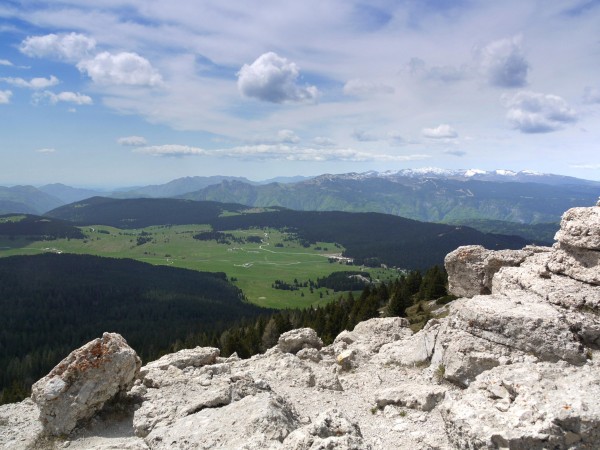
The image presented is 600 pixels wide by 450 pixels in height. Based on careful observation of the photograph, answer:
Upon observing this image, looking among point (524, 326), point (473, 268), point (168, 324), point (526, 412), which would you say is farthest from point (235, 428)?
point (168, 324)

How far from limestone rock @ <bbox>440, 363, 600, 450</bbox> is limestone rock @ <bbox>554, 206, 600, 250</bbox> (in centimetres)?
1058

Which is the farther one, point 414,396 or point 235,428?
point 414,396

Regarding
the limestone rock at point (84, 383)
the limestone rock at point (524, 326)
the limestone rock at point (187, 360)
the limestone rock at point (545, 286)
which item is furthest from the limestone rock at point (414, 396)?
the limestone rock at point (187, 360)

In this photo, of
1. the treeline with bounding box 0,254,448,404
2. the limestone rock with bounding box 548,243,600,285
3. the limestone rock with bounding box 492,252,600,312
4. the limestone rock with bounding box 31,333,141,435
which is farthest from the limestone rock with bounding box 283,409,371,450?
the treeline with bounding box 0,254,448,404

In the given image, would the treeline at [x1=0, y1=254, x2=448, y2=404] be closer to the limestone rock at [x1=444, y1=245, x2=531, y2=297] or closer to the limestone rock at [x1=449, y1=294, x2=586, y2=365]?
the limestone rock at [x1=444, y1=245, x2=531, y2=297]

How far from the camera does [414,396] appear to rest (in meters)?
20.8

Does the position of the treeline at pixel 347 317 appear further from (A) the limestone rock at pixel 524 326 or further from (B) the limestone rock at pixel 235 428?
(B) the limestone rock at pixel 235 428

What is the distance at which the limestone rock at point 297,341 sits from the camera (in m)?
38.2

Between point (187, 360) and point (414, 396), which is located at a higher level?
point (414, 396)

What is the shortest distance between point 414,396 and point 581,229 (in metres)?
15.6

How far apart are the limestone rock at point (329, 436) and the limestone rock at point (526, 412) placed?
388cm

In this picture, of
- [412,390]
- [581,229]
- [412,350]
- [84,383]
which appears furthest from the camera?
[412,350]

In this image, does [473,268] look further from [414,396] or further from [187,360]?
[187,360]

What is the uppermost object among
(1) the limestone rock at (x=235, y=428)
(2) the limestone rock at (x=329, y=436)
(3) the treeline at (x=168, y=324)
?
(2) the limestone rock at (x=329, y=436)
